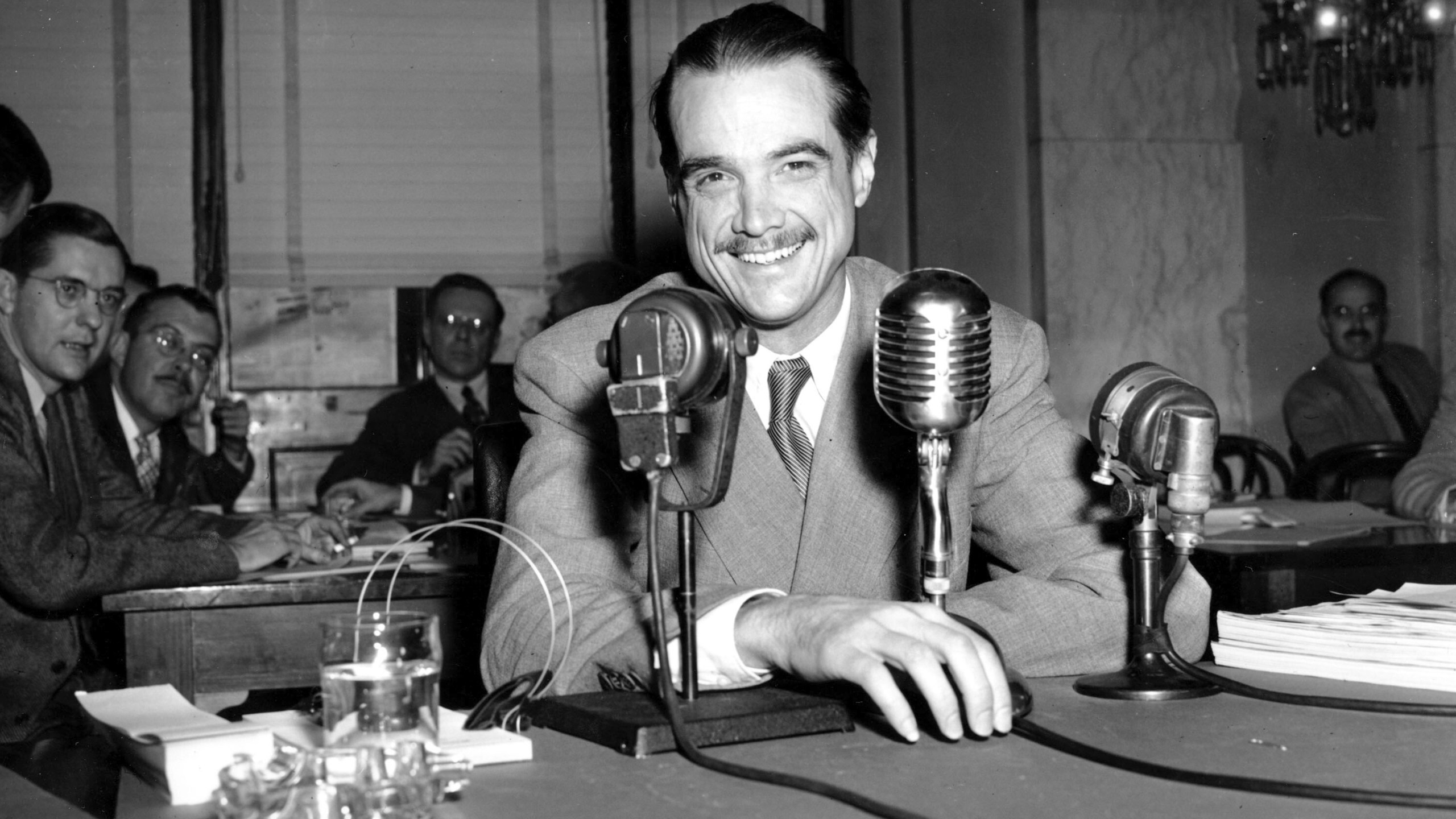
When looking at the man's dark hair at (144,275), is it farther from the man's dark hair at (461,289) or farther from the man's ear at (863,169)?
the man's ear at (863,169)

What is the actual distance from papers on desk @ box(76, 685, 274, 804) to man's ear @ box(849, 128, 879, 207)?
1.09 m

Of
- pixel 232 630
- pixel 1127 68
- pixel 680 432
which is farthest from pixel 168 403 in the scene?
pixel 680 432

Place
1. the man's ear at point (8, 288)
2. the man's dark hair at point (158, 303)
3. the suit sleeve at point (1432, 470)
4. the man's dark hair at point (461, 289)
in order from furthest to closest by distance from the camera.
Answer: the man's dark hair at point (461, 289), the man's dark hair at point (158, 303), the man's ear at point (8, 288), the suit sleeve at point (1432, 470)

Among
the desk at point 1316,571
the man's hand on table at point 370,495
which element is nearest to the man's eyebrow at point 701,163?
the desk at point 1316,571

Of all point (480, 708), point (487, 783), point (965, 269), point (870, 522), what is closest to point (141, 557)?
point (870, 522)

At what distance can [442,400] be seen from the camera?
236 inches

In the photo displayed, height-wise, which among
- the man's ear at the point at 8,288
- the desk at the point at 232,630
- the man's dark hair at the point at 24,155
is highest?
the man's dark hair at the point at 24,155

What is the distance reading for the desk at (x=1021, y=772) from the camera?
0.86 m

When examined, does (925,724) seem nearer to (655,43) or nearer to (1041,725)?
(1041,725)

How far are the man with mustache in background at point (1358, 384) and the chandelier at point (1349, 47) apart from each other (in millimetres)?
747

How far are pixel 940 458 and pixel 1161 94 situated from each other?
14.8 ft

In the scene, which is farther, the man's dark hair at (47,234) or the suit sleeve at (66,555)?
the man's dark hair at (47,234)

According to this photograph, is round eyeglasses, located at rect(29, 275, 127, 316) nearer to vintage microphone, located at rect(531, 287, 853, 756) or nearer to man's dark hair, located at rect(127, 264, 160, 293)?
man's dark hair, located at rect(127, 264, 160, 293)

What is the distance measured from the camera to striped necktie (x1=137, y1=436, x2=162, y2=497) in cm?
519
